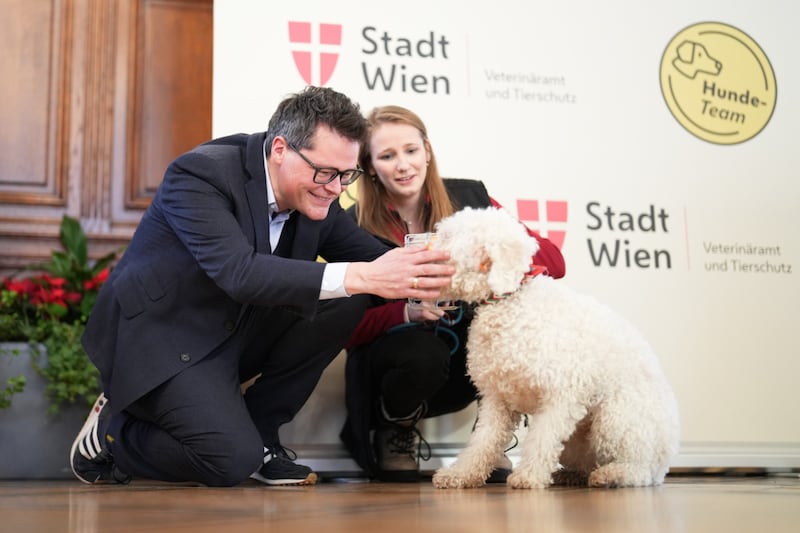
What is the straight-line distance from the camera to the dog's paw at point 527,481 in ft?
7.00

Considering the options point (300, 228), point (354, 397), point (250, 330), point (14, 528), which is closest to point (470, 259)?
point (300, 228)

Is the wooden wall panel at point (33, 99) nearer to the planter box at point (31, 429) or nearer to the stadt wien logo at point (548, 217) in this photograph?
the planter box at point (31, 429)

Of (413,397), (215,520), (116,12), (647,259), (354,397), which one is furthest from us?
(116,12)

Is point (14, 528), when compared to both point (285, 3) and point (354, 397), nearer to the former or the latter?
point (354, 397)

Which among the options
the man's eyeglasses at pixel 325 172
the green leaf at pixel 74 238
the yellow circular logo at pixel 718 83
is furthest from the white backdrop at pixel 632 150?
the green leaf at pixel 74 238

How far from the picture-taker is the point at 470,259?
2141 millimetres

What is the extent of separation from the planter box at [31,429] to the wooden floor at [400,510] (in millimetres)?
862

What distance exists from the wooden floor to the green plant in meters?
0.84

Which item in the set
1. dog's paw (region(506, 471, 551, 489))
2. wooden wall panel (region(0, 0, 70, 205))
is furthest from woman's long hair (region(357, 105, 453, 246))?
wooden wall panel (region(0, 0, 70, 205))

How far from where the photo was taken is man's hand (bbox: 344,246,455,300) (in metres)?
2.04

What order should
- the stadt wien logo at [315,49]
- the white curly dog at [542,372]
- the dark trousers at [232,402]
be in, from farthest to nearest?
the stadt wien logo at [315,49] → the dark trousers at [232,402] → the white curly dog at [542,372]

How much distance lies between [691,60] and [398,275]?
2160 millimetres

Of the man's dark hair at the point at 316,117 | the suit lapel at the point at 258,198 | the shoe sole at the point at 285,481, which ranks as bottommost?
the shoe sole at the point at 285,481

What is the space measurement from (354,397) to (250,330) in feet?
1.80
